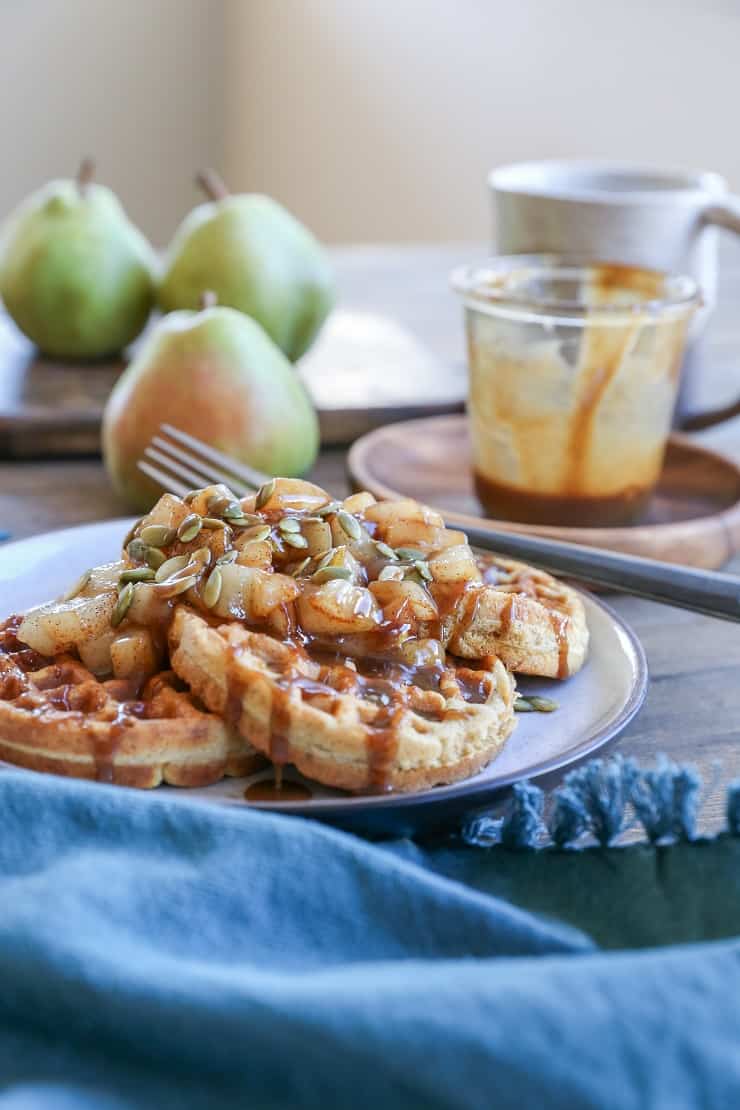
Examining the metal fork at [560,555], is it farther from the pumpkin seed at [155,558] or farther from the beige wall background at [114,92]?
the beige wall background at [114,92]

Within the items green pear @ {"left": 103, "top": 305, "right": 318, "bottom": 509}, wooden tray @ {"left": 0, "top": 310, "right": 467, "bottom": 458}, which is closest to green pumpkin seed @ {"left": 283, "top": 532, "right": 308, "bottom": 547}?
green pear @ {"left": 103, "top": 305, "right": 318, "bottom": 509}

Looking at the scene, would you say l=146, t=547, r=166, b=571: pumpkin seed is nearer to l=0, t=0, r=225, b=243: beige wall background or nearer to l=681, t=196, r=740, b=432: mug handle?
l=681, t=196, r=740, b=432: mug handle

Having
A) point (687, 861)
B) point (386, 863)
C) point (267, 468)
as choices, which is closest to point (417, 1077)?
point (386, 863)

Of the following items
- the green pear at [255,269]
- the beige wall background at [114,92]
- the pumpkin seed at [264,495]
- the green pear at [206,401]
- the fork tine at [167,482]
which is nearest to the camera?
the pumpkin seed at [264,495]

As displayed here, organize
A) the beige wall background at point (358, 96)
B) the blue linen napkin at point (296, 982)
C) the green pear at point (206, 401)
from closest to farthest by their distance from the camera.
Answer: the blue linen napkin at point (296, 982)
the green pear at point (206, 401)
the beige wall background at point (358, 96)

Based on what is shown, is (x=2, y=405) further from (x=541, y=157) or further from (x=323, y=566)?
(x=541, y=157)

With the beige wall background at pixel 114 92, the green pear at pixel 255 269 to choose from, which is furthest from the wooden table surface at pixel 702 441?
the beige wall background at pixel 114 92
